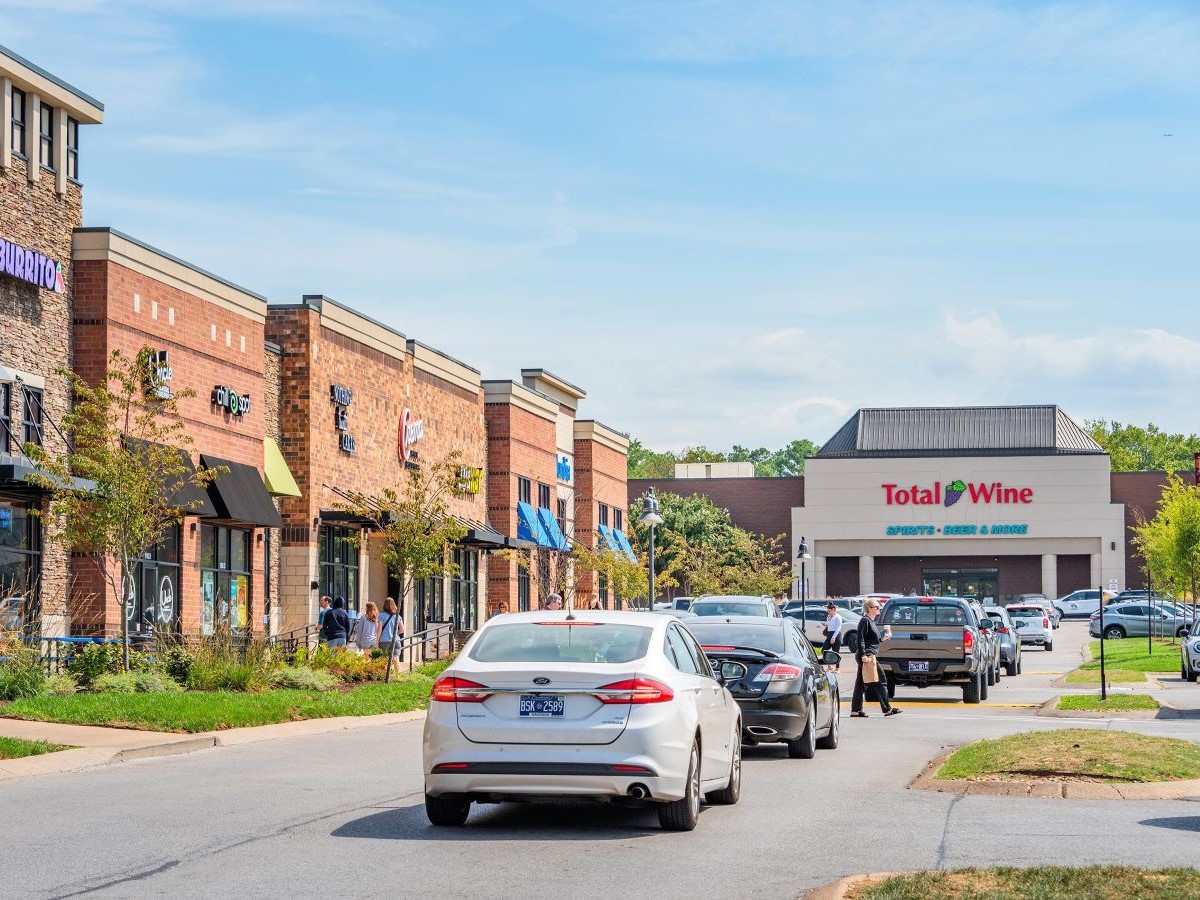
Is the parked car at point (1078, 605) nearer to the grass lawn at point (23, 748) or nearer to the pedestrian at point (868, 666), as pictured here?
the pedestrian at point (868, 666)

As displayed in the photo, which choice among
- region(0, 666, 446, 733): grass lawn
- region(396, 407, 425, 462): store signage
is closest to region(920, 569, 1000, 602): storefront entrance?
region(396, 407, 425, 462): store signage

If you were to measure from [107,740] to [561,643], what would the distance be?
26.4 ft

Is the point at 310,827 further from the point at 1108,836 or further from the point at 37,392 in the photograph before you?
the point at 37,392

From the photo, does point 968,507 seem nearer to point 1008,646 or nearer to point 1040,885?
point 1008,646

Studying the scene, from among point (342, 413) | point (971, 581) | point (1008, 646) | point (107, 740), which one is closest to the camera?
point (107, 740)

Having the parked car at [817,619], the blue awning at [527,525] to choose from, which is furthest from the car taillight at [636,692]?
the blue awning at [527,525]

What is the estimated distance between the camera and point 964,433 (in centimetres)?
9725

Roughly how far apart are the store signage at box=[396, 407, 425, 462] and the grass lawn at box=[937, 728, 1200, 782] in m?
27.9

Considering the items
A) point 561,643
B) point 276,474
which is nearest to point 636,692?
point 561,643

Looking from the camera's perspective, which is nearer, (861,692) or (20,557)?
(861,692)

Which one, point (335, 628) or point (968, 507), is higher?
point (968, 507)

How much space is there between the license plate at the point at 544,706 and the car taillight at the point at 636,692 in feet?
0.87

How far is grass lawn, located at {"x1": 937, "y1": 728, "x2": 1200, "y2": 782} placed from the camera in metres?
15.1

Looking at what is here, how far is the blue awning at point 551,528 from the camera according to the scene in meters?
56.5
